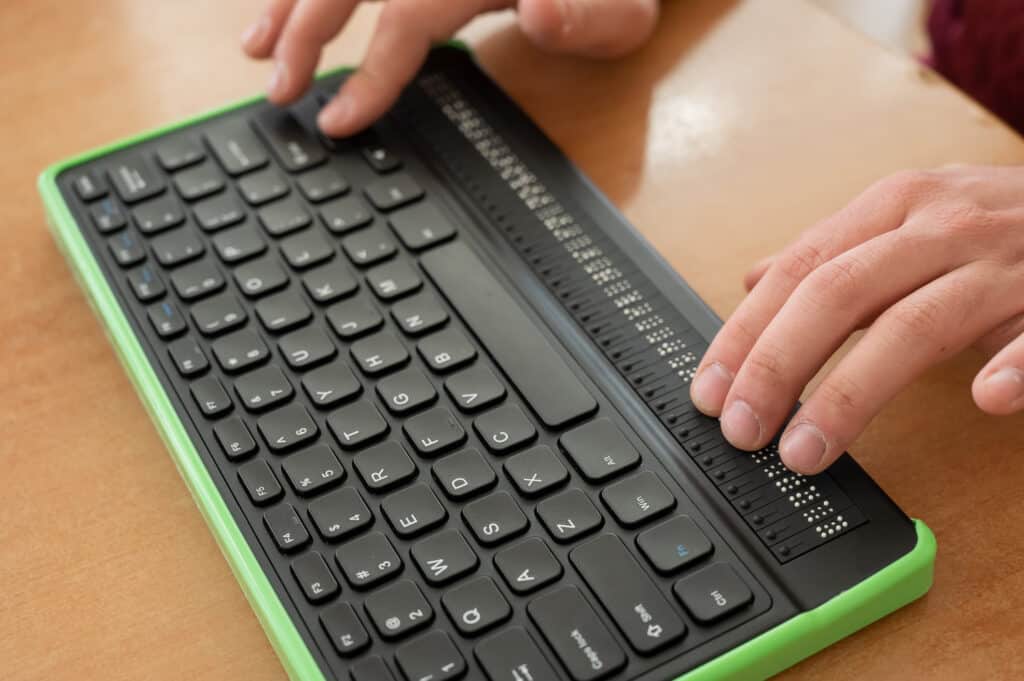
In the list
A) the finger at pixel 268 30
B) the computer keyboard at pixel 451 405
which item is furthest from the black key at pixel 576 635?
the finger at pixel 268 30

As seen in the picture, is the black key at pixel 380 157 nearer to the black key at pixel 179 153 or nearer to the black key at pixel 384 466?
the black key at pixel 179 153

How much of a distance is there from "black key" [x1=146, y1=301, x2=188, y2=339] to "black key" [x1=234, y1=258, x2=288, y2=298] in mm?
37

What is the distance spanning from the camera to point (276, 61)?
0.76 metres

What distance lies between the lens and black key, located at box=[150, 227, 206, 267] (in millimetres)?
658

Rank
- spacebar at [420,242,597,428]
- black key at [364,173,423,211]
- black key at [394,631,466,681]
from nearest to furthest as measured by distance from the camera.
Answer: black key at [394,631,466,681], spacebar at [420,242,597,428], black key at [364,173,423,211]

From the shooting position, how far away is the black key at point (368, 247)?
0.66 metres

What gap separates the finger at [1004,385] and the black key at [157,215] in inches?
17.3

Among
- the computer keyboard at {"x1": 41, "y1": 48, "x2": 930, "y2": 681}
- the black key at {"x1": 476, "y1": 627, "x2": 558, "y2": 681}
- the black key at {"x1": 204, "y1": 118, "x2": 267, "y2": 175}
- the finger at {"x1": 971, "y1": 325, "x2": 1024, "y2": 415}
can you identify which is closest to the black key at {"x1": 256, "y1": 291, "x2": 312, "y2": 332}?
the computer keyboard at {"x1": 41, "y1": 48, "x2": 930, "y2": 681}

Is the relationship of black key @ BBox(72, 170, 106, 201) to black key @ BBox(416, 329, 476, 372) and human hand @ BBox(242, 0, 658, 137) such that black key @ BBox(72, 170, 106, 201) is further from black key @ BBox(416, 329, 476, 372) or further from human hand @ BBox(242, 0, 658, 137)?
black key @ BBox(416, 329, 476, 372)

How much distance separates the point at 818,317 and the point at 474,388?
172mm

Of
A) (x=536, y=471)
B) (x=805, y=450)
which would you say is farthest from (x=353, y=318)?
(x=805, y=450)

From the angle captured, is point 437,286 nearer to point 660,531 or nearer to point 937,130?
point 660,531

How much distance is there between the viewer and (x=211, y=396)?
589 millimetres

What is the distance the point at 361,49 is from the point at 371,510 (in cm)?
42
